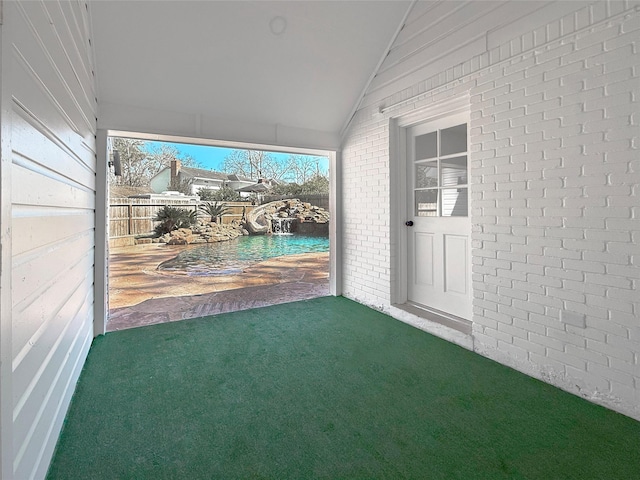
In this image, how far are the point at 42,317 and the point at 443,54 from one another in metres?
3.56

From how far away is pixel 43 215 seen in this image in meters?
1.44

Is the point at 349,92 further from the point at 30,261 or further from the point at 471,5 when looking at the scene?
the point at 30,261

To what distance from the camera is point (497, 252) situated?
8.46ft

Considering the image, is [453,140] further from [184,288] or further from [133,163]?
[133,163]

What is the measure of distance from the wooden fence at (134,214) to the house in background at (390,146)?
232 centimetres

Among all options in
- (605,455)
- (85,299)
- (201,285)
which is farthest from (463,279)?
(201,285)

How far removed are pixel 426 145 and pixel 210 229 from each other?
4.57 meters

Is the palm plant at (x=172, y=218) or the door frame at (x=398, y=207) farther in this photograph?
the palm plant at (x=172, y=218)

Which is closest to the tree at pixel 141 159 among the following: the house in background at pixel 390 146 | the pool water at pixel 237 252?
the pool water at pixel 237 252

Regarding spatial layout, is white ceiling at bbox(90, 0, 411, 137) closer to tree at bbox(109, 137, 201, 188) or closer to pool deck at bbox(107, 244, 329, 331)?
pool deck at bbox(107, 244, 329, 331)

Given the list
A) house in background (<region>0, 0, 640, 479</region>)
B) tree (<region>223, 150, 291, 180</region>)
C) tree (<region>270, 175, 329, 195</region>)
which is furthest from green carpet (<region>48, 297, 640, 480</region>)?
tree (<region>270, 175, 329, 195</region>)

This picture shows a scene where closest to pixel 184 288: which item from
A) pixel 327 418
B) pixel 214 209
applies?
pixel 214 209

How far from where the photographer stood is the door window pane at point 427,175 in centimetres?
341

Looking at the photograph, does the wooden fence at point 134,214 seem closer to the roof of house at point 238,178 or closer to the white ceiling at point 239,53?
the roof of house at point 238,178
